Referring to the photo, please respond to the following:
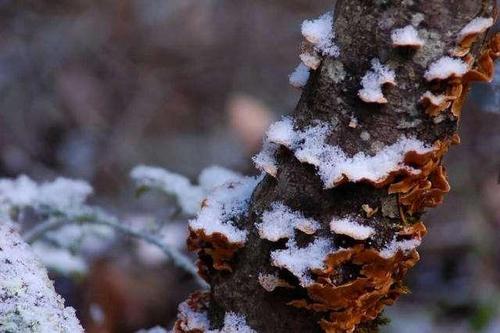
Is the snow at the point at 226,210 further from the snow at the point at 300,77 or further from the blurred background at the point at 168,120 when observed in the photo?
the blurred background at the point at 168,120

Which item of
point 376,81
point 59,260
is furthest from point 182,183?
point 376,81

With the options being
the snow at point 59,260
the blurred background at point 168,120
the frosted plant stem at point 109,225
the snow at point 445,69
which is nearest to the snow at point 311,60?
the snow at point 445,69

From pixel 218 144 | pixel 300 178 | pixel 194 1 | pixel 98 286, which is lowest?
pixel 300 178

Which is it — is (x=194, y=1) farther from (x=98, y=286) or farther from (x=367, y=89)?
(x=367, y=89)

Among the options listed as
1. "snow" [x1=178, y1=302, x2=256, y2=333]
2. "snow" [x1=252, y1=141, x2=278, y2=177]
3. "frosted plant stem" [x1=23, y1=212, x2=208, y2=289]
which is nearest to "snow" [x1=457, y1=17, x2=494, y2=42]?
"snow" [x1=252, y1=141, x2=278, y2=177]

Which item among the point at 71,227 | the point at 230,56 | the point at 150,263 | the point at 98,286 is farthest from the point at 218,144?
the point at 71,227

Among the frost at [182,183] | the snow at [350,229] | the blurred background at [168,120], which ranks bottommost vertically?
the snow at [350,229]

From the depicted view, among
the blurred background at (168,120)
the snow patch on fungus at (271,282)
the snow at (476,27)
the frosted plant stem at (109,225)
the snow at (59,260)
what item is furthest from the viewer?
the blurred background at (168,120)
